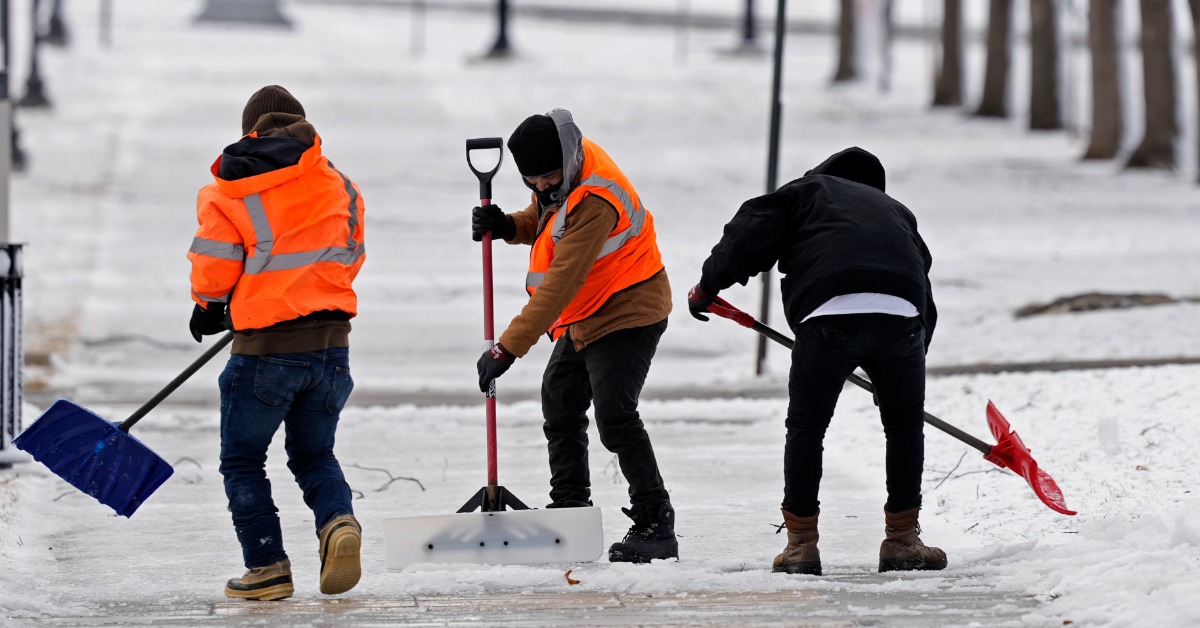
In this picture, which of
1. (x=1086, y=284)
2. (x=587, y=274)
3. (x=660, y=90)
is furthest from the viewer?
(x=660, y=90)

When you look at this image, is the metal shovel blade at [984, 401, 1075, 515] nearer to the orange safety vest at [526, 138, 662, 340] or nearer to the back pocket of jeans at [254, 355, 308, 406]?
the orange safety vest at [526, 138, 662, 340]

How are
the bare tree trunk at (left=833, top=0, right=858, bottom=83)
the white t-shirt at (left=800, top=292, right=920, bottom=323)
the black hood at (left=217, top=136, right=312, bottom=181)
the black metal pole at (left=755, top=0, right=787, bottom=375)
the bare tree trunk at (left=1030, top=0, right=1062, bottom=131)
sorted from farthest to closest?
the bare tree trunk at (left=833, top=0, right=858, bottom=83) → the bare tree trunk at (left=1030, top=0, right=1062, bottom=131) → the black metal pole at (left=755, top=0, right=787, bottom=375) → the white t-shirt at (left=800, top=292, right=920, bottom=323) → the black hood at (left=217, top=136, right=312, bottom=181)

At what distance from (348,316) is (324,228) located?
320 millimetres

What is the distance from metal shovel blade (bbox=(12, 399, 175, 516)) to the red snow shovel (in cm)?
204

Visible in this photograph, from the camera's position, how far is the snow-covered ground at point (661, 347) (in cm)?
511

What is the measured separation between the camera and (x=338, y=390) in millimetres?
5137

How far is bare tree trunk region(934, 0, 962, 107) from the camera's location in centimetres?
2544

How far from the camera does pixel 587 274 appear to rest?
5344 millimetres

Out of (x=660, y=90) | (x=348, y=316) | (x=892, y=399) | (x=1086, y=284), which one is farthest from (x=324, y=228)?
(x=660, y=90)

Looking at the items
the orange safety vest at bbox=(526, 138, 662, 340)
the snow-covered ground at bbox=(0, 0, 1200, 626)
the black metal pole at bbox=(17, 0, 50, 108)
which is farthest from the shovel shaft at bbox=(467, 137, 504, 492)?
the black metal pole at bbox=(17, 0, 50, 108)

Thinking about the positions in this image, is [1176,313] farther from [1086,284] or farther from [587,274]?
[587,274]

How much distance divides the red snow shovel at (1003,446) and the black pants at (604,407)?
280mm

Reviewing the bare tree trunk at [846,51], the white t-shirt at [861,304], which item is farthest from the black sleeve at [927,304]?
the bare tree trunk at [846,51]

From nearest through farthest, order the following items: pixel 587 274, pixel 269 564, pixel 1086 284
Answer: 1. pixel 269 564
2. pixel 587 274
3. pixel 1086 284
